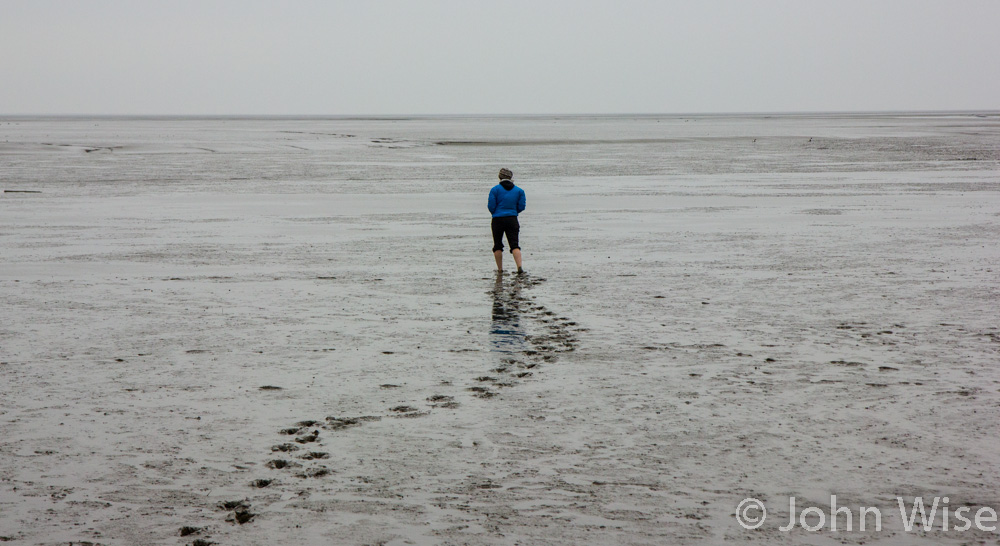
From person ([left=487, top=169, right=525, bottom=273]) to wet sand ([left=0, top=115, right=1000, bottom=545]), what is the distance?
1.78ft

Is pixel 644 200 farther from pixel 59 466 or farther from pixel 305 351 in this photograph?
pixel 59 466

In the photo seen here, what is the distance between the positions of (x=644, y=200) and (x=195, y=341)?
17.8m

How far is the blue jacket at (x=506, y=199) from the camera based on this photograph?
1502cm

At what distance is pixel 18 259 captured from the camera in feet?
52.3

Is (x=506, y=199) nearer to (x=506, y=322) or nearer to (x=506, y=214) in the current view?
(x=506, y=214)

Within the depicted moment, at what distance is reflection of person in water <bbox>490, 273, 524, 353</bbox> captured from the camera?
9.86 metres

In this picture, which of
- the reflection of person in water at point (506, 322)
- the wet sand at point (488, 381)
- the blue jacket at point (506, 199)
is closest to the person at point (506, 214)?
the blue jacket at point (506, 199)

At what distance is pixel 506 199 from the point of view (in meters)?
15.1

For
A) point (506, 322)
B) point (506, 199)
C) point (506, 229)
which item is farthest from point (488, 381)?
point (506, 199)

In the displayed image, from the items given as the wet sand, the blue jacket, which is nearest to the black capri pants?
the blue jacket

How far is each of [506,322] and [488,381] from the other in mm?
2546

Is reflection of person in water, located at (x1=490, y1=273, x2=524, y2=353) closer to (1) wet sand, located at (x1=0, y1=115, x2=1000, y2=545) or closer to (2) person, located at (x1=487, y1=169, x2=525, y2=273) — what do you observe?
(1) wet sand, located at (x1=0, y1=115, x2=1000, y2=545)

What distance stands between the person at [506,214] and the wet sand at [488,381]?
54cm

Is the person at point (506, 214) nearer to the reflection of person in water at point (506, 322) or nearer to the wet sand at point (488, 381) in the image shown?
the wet sand at point (488, 381)
